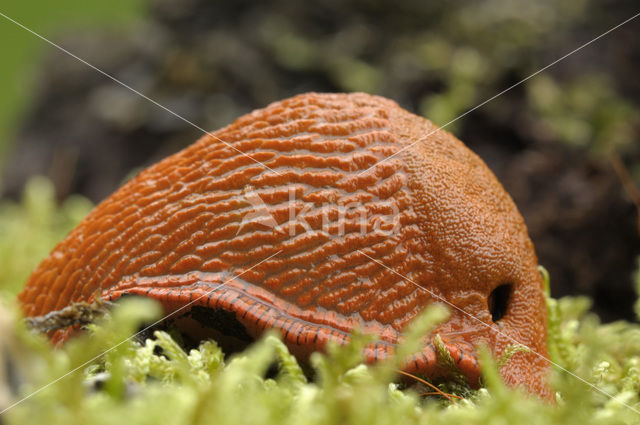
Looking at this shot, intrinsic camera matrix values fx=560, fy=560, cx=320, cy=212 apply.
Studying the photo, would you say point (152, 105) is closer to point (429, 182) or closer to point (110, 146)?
point (110, 146)

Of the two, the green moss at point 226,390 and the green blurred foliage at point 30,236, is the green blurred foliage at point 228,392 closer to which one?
the green moss at point 226,390

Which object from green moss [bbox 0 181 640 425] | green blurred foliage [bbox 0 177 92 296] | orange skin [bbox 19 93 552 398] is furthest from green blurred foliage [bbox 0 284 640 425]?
green blurred foliage [bbox 0 177 92 296]

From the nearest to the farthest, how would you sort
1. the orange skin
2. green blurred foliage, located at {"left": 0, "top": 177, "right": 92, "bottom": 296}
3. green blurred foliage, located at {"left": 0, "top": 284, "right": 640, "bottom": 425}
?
1. green blurred foliage, located at {"left": 0, "top": 284, "right": 640, "bottom": 425}
2. the orange skin
3. green blurred foliage, located at {"left": 0, "top": 177, "right": 92, "bottom": 296}

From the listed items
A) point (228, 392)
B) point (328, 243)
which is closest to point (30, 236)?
point (328, 243)

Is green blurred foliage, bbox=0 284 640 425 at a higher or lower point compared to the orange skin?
lower

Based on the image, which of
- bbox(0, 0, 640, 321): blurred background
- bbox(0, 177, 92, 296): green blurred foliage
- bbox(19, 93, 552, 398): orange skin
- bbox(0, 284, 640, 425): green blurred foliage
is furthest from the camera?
bbox(0, 0, 640, 321): blurred background

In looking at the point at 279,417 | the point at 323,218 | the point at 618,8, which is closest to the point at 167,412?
the point at 279,417

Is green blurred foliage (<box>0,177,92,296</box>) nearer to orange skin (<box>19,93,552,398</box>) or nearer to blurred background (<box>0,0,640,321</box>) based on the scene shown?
blurred background (<box>0,0,640,321</box>)
